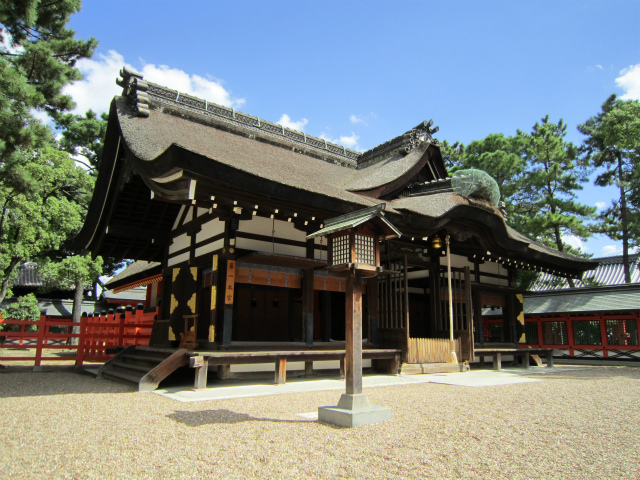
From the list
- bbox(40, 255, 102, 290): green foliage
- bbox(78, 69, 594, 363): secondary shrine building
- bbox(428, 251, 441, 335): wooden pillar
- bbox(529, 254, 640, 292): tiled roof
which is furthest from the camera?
bbox(529, 254, 640, 292): tiled roof

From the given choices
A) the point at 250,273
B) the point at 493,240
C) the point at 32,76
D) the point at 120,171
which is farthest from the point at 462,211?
the point at 32,76

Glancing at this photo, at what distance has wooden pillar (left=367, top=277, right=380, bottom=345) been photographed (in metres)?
11.0

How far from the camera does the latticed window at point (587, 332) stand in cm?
1662

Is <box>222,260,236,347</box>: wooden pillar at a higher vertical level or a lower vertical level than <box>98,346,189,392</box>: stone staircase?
higher

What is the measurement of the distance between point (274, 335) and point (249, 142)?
5.56m

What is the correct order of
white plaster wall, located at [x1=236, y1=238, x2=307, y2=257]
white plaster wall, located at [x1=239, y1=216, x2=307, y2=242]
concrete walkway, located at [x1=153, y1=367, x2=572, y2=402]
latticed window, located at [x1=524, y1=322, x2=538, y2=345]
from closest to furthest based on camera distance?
concrete walkway, located at [x1=153, y1=367, x2=572, y2=402] < white plaster wall, located at [x1=236, y1=238, x2=307, y2=257] < white plaster wall, located at [x1=239, y1=216, x2=307, y2=242] < latticed window, located at [x1=524, y1=322, x2=538, y2=345]

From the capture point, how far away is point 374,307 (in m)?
11.1

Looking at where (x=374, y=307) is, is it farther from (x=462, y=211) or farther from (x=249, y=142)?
(x=249, y=142)

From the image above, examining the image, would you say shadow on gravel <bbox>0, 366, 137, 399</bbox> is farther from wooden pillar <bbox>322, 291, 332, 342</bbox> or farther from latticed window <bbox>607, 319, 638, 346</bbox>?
latticed window <bbox>607, 319, 638, 346</bbox>

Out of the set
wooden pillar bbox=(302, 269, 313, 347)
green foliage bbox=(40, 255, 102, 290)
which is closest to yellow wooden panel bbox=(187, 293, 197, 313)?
wooden pillar bbox=(302, 269, 313, 347)

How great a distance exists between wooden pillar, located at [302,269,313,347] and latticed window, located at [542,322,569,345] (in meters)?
12.6

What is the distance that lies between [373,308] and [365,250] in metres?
5.69

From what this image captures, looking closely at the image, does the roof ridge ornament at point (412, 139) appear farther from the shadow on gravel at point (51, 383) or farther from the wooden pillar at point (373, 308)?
the shadow on gravel at point (51, 383)

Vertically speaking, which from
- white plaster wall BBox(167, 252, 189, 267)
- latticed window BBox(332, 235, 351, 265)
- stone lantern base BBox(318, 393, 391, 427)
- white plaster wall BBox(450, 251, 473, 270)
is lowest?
stone lantern base BBox(318, 393, 391, 427)
